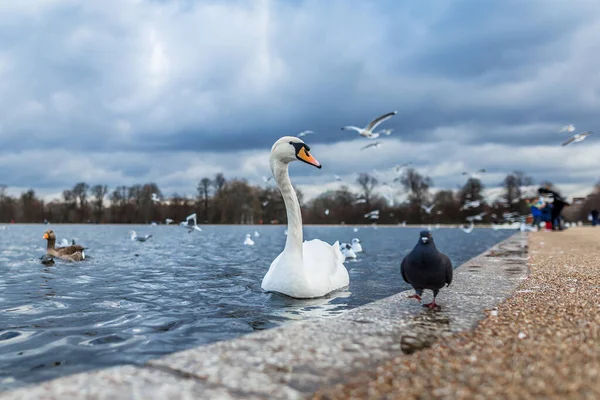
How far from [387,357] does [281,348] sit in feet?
2.46

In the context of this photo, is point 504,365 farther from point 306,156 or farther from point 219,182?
point 219,182

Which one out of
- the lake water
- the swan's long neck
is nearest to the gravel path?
the lake water

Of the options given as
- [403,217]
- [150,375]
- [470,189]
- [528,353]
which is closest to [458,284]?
[528,353]

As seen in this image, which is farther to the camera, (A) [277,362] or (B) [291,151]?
(B) [291,151]

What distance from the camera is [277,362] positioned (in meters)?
3.02

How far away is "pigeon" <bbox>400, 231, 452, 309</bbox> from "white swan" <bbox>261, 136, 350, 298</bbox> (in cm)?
220

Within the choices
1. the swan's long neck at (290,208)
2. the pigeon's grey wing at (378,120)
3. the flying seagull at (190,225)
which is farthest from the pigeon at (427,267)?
the flying seagull at (190,225)

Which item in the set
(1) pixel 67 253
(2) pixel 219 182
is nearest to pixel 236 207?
(2) pixel 219 182

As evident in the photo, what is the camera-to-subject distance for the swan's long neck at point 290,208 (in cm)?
718

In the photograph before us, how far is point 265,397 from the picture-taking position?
97.8 inches

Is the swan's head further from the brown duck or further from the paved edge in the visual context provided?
the brown duck

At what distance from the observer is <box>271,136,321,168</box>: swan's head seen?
706 centimetres

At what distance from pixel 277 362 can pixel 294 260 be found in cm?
410

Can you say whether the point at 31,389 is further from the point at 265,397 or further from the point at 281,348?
the point at 281,348
